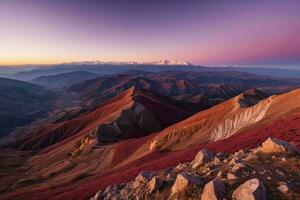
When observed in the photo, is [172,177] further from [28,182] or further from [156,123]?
[156,123]

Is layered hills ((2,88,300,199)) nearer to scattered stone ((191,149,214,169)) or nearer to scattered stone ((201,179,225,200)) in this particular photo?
scattered stone ((191,149,214,169))

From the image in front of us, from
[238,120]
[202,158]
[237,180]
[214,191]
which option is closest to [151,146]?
[238,120]

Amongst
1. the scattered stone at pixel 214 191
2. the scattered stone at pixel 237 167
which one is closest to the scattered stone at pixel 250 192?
the scattered stone at pixel 214 191

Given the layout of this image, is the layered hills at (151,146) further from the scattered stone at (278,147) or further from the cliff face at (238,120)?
the scattered stone at (278,147)

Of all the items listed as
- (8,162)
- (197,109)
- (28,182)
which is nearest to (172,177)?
(28,182)

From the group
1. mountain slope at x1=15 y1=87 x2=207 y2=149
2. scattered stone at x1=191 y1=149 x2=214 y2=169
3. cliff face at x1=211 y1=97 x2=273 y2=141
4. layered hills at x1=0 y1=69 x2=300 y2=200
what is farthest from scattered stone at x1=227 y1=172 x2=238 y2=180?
mountain slope at x1=15 y1=87 x2=207 y2=149

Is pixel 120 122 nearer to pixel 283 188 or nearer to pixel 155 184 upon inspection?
pixel 155 184
